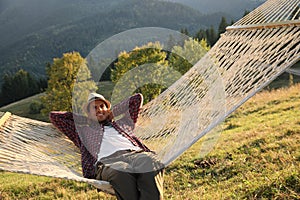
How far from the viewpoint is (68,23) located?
119m

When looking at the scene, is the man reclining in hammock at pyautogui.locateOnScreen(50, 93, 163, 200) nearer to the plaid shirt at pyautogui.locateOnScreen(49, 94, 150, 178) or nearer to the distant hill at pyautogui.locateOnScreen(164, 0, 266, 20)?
the plaid shirt at pyautogui.locateOnScreen(49, 94, 150, 178)

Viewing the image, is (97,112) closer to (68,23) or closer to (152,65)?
(152,65)

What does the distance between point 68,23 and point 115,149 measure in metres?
124

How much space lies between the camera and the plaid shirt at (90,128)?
2086 mm

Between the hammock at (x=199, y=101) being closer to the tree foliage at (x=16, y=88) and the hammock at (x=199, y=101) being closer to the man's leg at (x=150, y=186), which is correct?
the man's leg at (x=150, y=186)

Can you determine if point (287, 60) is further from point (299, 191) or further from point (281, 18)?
point (299, 191)

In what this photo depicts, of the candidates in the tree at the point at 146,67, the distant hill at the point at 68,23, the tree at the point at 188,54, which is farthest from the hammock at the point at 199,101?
the distant hill at the point at 68,23

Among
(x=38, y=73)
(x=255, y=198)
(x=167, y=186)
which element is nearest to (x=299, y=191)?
(x=255, y=198)

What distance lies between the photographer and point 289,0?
2.48m

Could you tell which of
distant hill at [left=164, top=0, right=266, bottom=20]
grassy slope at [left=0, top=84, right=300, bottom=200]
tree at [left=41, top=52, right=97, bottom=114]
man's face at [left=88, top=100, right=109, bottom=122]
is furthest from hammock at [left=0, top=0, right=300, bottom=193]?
distant hill at [left=164, top=0, right=266, bottom=20]

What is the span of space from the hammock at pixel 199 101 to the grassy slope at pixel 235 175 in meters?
0.46

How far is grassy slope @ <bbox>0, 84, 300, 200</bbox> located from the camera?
6.98 ft

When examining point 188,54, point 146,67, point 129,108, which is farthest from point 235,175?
point 188,54

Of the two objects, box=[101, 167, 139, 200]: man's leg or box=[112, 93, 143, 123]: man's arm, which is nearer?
box=[101, 167, 139, 200]: man's leg
